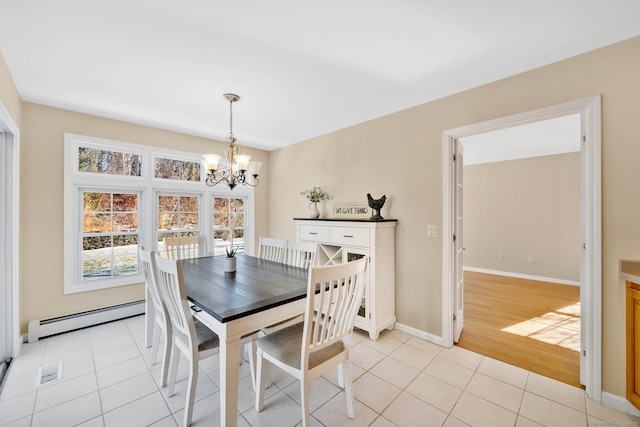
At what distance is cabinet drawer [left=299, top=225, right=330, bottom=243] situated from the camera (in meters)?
3.16

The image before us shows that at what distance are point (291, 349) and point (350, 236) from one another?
149 centimetres

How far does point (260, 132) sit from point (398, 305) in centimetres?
288

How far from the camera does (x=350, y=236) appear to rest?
9.45 feet

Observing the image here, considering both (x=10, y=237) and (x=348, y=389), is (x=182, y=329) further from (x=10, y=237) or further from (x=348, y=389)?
(x=10, y=237)

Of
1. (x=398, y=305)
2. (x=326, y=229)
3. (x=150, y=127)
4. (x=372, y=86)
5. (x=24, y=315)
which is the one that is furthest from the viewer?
(x=150, y=127)

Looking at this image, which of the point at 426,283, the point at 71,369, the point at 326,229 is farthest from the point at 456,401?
the point at 71,369

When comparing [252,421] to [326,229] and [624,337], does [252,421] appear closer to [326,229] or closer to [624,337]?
[326,229]

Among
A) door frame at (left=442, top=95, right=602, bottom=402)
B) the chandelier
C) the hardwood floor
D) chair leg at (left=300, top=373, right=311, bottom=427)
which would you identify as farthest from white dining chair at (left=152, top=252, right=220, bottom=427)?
door frame at (left=442, top=95, right=602, bottom=402)

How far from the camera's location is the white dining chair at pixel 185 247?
2.93 metres

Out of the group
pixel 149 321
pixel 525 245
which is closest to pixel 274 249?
pixel 149 321

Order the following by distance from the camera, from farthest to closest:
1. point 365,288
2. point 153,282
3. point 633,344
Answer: point 365,288 → point 153,282 → point 633,344

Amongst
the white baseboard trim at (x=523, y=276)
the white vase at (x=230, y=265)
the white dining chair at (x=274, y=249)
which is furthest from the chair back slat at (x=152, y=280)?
the white baseboard trim at (x=523, y=276)

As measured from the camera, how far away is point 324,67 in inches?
82.8

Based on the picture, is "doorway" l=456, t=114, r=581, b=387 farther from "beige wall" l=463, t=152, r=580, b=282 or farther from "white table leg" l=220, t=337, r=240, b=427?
"white table leg" l=220, t=337, r=240, b=427
